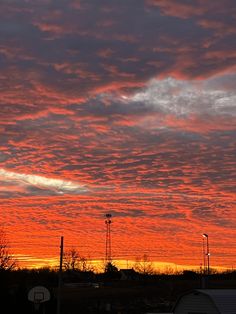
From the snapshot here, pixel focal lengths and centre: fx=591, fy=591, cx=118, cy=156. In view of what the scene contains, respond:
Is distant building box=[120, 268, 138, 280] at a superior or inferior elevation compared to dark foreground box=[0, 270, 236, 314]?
superior

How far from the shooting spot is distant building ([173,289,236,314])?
30.9 metres

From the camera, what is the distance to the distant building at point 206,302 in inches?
1217

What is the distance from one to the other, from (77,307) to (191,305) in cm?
4367

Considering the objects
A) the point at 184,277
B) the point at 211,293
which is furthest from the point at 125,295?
the point at 211,293

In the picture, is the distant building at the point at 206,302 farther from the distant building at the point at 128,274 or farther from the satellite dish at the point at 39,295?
the distant building at the point at 128,274

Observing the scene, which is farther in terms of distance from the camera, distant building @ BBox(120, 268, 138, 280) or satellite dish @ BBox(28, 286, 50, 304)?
distant building @ BBox(120, 268, 138, 280)

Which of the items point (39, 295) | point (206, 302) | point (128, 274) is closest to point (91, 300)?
point (39, 295)

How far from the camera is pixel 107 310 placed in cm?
7275

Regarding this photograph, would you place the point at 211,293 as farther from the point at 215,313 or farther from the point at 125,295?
the point at 125,295

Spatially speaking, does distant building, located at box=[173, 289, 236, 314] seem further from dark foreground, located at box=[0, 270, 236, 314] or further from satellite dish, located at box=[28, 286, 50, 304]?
dark foreground, located at box=[0, 270, 236, 314]

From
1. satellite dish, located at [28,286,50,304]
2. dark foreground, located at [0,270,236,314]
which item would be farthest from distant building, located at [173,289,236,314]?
dark foreground, located at [0,270,236,314]

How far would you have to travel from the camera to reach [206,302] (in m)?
31.9

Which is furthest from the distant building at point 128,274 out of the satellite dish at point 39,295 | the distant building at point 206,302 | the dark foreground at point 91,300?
the distant building at point 206,302

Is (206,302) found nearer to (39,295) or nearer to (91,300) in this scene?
(39,295)
